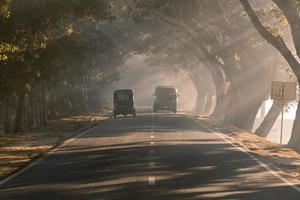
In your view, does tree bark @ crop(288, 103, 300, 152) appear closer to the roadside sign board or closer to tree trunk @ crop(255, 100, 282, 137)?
the roadside sign board

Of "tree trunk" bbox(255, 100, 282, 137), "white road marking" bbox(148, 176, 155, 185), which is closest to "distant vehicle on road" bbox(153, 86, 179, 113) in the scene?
"tree trunk" bbox(255, 100, 282, 137)

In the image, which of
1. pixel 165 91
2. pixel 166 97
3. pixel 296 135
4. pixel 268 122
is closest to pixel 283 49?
pixel 296 135

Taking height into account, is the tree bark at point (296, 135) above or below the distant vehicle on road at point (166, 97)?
below

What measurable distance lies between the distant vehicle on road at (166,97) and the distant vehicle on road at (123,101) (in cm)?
994

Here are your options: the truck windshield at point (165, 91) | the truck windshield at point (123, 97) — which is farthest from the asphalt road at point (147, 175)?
the truck windshield at point (165, 91)

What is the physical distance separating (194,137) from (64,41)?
29.2 feet

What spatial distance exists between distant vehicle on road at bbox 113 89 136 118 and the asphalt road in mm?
30354

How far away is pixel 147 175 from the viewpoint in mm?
17859

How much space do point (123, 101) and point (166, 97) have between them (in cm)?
1110

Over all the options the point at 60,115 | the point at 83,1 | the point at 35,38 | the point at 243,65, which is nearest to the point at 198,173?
the point at 83,1

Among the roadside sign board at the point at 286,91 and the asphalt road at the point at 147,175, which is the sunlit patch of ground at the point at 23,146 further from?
the roadside sign board at the point at 286,91

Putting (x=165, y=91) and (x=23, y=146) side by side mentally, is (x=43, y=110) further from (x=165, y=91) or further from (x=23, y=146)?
(x=165, y=91)

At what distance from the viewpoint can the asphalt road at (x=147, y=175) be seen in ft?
47.8

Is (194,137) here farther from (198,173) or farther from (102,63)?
(102,63)
